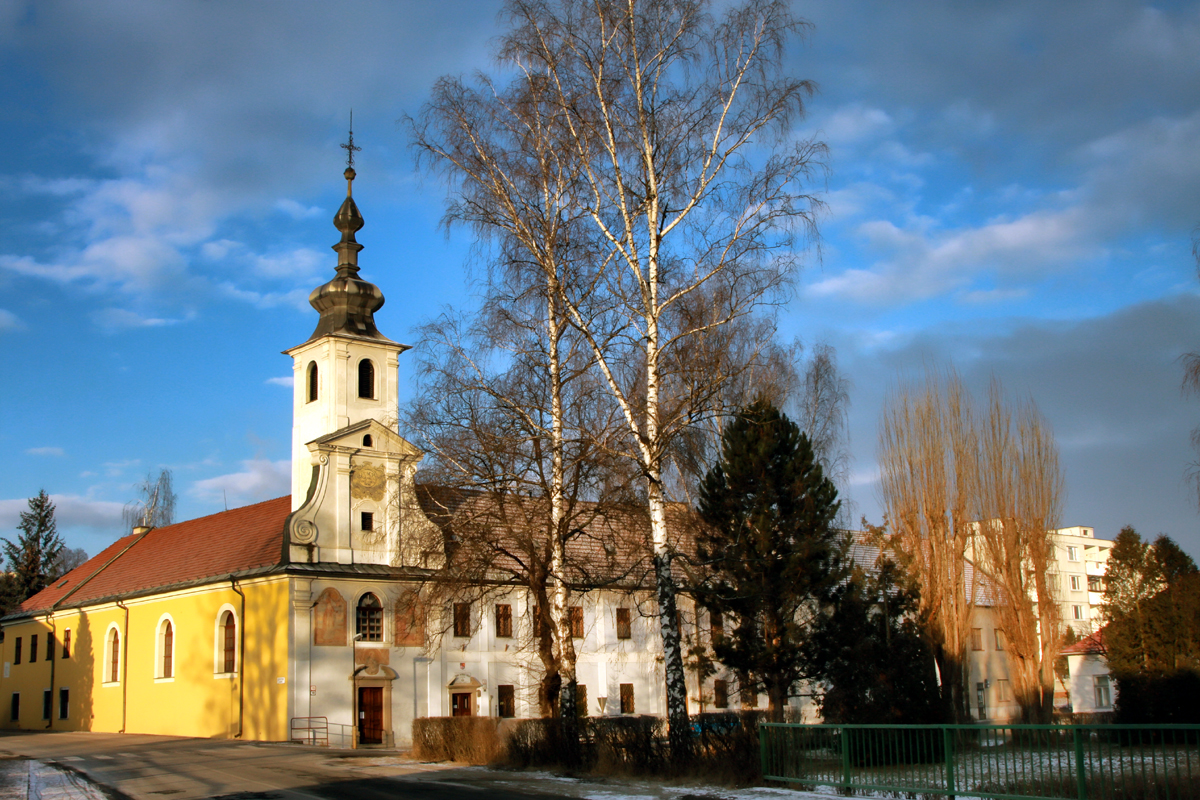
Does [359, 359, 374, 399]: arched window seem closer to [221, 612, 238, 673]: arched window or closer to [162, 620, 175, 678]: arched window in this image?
[221, 612, 238, 673]: arched window

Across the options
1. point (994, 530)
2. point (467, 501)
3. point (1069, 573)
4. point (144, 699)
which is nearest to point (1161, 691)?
point (994, 530)

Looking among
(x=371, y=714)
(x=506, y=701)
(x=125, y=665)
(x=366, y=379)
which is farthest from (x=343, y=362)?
(x=125, y=665)

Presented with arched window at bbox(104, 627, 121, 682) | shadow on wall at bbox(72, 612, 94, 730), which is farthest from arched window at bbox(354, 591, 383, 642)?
shadow on wall at bbox(72, 612, 94, 730)

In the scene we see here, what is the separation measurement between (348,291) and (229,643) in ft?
41.5

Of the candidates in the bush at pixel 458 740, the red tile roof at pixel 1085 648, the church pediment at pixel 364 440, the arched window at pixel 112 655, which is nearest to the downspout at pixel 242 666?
the church pediment at pixel 364 440

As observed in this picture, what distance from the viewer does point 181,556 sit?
40688 millimetres

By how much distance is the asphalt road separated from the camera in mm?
15586

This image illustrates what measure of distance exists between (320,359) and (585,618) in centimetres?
1311

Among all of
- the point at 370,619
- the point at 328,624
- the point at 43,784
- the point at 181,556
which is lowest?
the point at 43,784

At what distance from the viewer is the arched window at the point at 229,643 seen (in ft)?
113

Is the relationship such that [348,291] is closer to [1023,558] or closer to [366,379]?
[366,379]

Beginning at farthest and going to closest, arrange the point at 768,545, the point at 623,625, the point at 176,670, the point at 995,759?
the point at 623,625, the point at 176,670, the point at 768,545, the point at 995,759

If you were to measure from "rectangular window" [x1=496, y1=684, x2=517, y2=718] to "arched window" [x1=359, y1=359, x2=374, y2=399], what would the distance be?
11.0m

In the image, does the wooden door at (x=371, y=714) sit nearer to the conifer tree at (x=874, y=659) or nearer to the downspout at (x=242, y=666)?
the downspout at (x=242, y=666)
